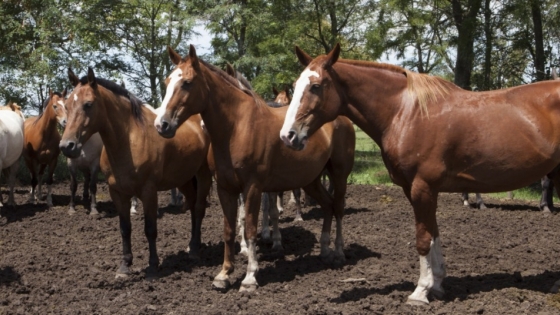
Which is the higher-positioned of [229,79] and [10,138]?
[229,79]

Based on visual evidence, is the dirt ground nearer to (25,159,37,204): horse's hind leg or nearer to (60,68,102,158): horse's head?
(60,68,102,158): horse's head

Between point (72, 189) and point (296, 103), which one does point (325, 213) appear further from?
point (72, 189)

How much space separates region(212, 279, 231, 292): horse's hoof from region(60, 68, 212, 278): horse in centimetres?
89

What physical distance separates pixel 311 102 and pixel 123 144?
2474 millimetres

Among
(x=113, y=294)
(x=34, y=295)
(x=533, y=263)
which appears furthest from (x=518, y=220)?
(x=34, y=295)

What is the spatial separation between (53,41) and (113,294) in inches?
622

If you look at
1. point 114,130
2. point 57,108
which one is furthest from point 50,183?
point 114,130

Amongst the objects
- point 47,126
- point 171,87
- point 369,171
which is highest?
point 171,87

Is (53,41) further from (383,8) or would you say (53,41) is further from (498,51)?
(498,51)

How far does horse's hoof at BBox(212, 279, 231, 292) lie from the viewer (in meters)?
6.35

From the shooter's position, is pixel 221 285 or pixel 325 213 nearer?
pixel 221 285

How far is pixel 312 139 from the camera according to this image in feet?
23.8

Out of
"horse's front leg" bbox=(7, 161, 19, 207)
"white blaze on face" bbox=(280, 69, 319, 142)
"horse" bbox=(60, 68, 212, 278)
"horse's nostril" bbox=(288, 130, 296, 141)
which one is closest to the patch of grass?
"horse's front leg" bbox=(7, 161, 19, 207)

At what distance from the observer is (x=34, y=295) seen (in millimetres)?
6113
